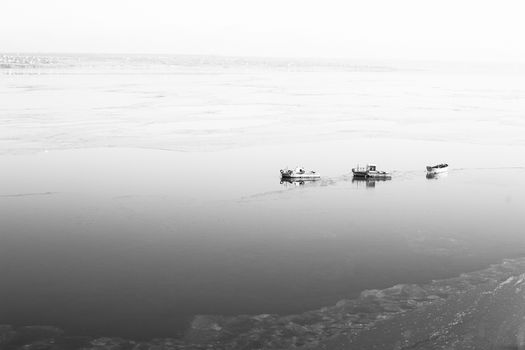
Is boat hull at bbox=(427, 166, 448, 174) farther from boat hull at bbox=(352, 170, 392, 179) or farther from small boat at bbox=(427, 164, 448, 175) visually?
boat hull at bbox=(352, 170, 392, 179)

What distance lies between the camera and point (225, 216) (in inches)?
1171

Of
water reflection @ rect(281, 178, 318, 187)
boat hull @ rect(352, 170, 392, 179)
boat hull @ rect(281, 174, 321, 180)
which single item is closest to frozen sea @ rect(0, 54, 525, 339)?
water reflection @ rect(281, 178, 318, 187)

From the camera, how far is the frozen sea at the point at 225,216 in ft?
66.2

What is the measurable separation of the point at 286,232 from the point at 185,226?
515 centimetres

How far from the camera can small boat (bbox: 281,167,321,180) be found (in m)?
39.0

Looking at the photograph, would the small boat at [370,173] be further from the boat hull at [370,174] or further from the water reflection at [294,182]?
the water reflection at [294,182]

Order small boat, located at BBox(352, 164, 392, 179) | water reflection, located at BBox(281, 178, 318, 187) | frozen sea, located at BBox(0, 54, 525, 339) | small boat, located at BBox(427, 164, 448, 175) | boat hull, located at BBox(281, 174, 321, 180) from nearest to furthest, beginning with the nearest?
1. frozen sea, located at BBox(0, 54, 525, 339)
2. water reflection, located at BBox(281, 178, 318, 187)
3. boat hull, located at BBox(281, 174, 321, 180)
4. small boat, located at BBox(352, 164, 392, 179)
5. small boat, located at BBox(427, 164, 448, 175)

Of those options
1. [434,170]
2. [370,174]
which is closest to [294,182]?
[370,174]

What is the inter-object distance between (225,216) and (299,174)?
1059 centimetres

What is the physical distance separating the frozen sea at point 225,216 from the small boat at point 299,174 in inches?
39.7

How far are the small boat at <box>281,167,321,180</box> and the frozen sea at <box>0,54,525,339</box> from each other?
1009 mm

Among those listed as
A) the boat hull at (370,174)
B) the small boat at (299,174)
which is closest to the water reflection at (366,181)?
the boat hull at (370,174)

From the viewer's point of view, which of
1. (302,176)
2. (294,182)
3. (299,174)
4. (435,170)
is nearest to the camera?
(294,182)

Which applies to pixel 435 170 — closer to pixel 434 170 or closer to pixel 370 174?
pixel 434 170
